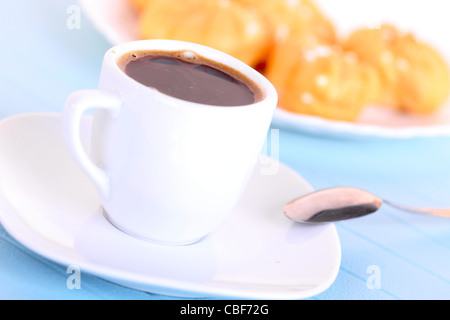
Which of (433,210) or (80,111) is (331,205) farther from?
(80,111)

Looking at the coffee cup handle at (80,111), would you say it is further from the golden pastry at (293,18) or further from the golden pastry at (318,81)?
the golden pastry at (293,18)

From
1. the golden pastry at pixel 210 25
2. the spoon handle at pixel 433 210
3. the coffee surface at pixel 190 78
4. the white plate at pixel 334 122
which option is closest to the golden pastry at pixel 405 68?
the white plate at pixel 334 122

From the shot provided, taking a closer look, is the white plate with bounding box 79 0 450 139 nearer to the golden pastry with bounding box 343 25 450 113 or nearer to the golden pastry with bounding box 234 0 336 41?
the golden pastry with bounding box 343 25 450 113

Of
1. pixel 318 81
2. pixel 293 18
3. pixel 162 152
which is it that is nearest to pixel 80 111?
pixel 162 152

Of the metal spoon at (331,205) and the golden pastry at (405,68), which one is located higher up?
the golden pastry at (405,68)

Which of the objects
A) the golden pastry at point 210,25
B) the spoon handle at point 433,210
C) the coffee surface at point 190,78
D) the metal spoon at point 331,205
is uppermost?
the coffee surface at point 190,78

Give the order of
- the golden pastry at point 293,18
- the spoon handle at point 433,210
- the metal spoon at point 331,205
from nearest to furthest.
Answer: the metal spoon at point 331,205 < the spoon handle at point 433,210 < the golden pastry at point 293,18
